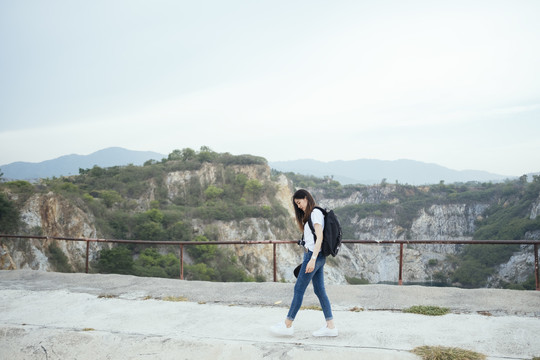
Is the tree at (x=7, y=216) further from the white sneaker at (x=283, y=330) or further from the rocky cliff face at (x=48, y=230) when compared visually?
the white sneaker at (x=283, y=330)

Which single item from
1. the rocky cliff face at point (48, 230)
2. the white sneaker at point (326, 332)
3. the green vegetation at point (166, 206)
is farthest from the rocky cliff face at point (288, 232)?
the white sneaker at point (326, 332)

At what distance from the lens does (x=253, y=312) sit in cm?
562

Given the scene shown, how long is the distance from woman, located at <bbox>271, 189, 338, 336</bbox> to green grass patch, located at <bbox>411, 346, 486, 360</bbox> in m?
0.89

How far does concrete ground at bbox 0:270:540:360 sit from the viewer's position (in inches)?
165

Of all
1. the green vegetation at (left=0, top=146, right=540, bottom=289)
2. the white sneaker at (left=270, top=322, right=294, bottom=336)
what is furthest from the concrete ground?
the green vegetation at (left=0, top=146, right=540, bottom=289)

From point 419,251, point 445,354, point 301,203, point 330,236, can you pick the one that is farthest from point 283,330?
point 419,251

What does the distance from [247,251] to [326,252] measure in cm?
4962

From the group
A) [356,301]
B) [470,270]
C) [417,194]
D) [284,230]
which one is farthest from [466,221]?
[356,301]

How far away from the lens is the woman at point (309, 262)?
4230 millimetres

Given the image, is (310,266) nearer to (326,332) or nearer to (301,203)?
(301,203)

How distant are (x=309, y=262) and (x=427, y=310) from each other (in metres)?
2.13

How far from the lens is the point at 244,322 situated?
5.16 metres

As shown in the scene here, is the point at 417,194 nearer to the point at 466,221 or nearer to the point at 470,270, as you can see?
the point at 466,221

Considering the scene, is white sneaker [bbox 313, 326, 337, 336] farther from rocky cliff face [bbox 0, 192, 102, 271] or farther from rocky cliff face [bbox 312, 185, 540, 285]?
rocky cliff face [bbox 312, 185, 540, 285]
